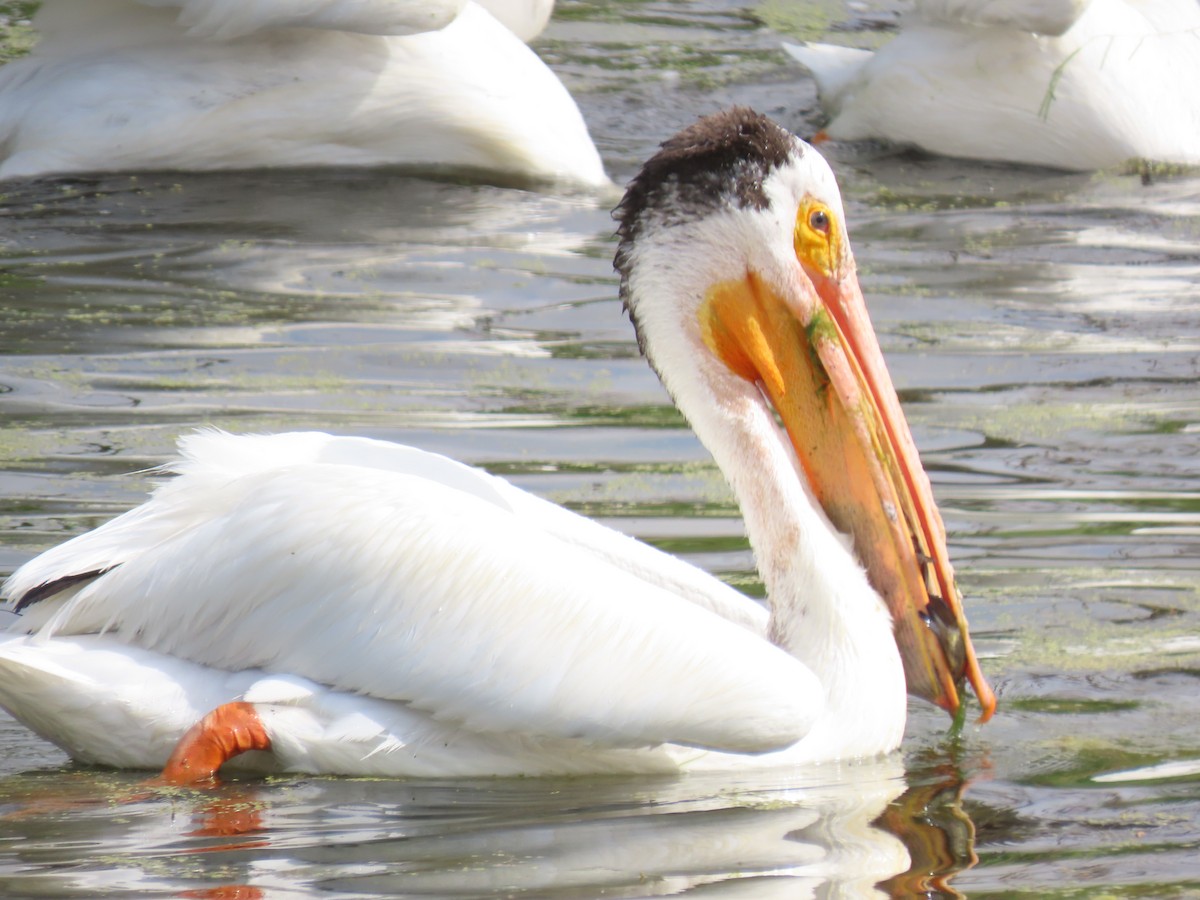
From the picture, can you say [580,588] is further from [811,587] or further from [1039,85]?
[1039,85]

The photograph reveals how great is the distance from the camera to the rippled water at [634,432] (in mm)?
3125

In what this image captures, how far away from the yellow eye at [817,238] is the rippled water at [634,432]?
31.6 inches

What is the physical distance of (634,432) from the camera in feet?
18.0

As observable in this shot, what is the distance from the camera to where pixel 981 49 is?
27.1 feet

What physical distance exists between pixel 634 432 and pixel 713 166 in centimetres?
163

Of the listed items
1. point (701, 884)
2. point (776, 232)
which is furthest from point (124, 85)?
point (701, 884)

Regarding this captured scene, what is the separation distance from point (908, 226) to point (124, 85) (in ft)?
9.03

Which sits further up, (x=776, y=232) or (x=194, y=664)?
(x=776, y=232)

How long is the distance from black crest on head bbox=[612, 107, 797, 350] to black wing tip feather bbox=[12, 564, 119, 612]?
1.12m

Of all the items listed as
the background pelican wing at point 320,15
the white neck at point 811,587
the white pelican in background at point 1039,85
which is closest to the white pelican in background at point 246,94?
the background pelican wing at point 320,15

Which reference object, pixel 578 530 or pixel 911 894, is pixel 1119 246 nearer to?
pixel 578 530

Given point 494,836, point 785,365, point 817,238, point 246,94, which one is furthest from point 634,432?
point 246,94

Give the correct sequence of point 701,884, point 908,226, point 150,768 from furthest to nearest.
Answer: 1. point 908,226
2. point 150,768
3. point 701,884

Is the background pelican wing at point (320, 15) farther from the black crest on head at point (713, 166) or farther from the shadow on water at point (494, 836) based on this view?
the shadow on water at point (494, 836)
